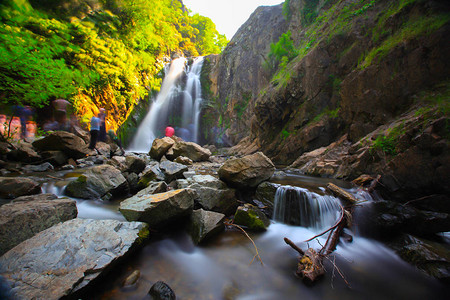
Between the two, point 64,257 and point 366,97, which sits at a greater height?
point 366,97

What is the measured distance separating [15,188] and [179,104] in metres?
21.0

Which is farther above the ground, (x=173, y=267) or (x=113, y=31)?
(x=113, y=31)

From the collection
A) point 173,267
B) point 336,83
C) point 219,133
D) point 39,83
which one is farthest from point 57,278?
point 219,133

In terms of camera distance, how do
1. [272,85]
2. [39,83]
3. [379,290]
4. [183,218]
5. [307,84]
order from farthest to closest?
[272,85] → [307,84] → [39,83] → [183,218] → [379,290]

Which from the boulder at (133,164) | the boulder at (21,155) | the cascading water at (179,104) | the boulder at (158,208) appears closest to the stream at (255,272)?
the boulder at (158,208)

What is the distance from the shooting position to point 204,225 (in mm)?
2623

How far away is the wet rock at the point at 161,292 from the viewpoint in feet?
5.19

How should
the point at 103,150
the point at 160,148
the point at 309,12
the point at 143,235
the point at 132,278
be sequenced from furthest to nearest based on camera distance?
the point at 309,12 < the point at 103,150 < the point at 160,148 < the point at 143,235 < the point at 132,278

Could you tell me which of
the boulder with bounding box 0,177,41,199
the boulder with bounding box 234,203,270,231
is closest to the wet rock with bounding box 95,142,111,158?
the boulder with bounding box 0,177,41,199

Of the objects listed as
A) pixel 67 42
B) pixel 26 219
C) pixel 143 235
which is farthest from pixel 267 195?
pixel 67 42

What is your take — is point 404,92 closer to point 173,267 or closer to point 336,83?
point 336,83

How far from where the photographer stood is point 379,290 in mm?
1981

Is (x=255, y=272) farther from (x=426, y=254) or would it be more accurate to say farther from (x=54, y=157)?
(x=54, y=157)

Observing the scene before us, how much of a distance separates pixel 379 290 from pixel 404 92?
689cm
